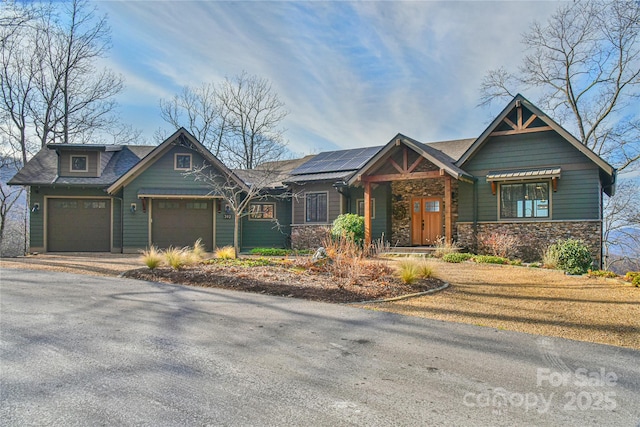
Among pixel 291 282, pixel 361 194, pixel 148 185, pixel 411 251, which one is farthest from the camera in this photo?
pixel 361 194

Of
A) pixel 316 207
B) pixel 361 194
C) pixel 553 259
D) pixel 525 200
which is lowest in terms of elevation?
pixel 553 259

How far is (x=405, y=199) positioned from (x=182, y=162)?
32.2ft

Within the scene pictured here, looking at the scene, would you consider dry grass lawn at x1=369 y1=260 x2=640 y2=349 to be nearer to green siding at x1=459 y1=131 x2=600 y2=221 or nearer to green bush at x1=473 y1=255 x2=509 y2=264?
green bush at x1=473 y1=255 x2=509 y2=264

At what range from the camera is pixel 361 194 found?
18297 mm

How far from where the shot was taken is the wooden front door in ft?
55.8

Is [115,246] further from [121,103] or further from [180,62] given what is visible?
[121,103]

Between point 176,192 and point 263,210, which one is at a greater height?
point 176,192

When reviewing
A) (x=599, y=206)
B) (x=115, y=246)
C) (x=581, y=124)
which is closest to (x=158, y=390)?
(x=599, y=206)

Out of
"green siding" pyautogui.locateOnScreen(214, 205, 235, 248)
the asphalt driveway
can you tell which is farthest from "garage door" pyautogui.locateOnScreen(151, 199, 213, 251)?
the asphalt driveway

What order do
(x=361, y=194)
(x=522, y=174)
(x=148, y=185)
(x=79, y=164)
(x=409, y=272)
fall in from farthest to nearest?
1. (x=361, y=194)
2. (x=79, y=164)
3. (x=148, y=185)
4. (x=522, y=174)
5. (x=409, y=272)

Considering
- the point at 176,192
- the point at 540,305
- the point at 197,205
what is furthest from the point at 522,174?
the point at 176,192

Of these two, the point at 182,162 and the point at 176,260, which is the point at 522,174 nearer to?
the point at 176,260

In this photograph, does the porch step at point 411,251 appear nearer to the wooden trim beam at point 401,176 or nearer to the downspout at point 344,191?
A: the wooden trim beam at point 401,176

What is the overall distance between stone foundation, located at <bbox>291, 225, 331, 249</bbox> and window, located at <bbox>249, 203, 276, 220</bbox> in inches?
60.0
